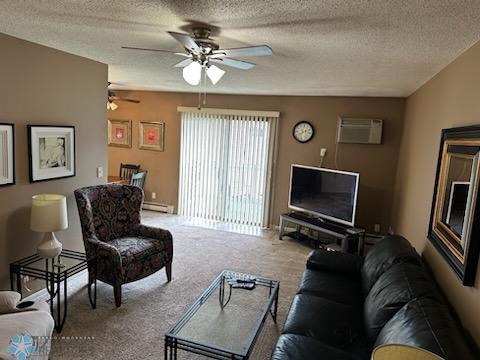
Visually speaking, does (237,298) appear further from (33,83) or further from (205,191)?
(205,191)

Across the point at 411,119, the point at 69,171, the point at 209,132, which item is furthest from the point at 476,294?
the point at 209,132

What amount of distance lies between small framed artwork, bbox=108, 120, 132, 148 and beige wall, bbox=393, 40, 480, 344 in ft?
16.9

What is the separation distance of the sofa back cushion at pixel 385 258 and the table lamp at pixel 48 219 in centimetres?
267

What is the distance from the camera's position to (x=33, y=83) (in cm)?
310

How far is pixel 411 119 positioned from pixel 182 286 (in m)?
3.67

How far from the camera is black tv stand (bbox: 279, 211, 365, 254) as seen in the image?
15.6ft

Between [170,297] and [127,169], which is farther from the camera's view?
[127,169]

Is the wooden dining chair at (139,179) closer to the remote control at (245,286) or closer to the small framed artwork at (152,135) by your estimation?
the small framed artwork at (152,135)

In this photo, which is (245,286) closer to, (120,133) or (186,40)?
(186,40)

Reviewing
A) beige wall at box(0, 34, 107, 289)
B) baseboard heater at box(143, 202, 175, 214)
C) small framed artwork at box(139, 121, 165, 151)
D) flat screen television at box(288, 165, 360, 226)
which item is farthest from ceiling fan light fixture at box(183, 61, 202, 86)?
baseboard heater at box(143, 202, 175, 214)

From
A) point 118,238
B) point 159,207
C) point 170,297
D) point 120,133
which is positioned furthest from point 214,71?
point 120,133

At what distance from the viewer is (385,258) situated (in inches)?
107

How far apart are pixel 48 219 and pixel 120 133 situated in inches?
177

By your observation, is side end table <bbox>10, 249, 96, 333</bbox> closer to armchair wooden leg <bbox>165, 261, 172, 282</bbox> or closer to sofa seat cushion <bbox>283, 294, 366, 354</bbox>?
armchair wooden leg <bbox>165, 261, 172, 282</bbox>
